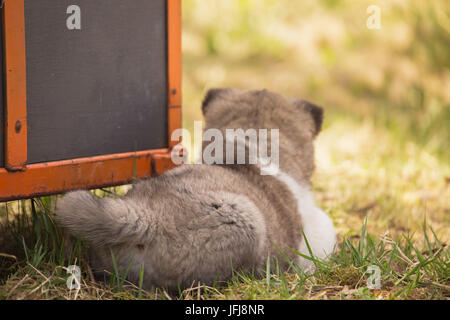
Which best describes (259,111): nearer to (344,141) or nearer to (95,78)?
(95,78)

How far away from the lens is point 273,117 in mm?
3658

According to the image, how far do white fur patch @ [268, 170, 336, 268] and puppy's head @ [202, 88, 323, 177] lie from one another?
19 centimetres

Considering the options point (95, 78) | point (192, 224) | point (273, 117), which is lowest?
point (192, 224)

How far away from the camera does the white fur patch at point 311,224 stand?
3.36 metres

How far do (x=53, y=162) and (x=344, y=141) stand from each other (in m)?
3.45

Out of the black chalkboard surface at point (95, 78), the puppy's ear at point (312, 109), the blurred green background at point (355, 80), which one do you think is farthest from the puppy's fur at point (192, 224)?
the blurred green background at point (355, 80)

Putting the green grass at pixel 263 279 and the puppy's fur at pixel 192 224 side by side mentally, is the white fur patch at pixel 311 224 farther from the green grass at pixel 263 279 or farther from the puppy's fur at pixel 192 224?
the green grass at pixel 263 279

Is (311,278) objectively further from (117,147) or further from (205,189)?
(117,147)

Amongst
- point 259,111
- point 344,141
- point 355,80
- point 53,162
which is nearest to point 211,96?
point 259,111

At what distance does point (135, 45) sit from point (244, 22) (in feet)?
16.3

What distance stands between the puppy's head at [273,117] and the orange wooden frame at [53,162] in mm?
303

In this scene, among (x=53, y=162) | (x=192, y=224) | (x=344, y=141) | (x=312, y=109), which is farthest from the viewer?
(x=344, y=141)

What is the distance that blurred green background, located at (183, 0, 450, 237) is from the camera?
4660 millimetres

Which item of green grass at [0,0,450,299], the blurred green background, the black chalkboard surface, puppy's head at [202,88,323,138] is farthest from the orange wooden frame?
the blurred green background
